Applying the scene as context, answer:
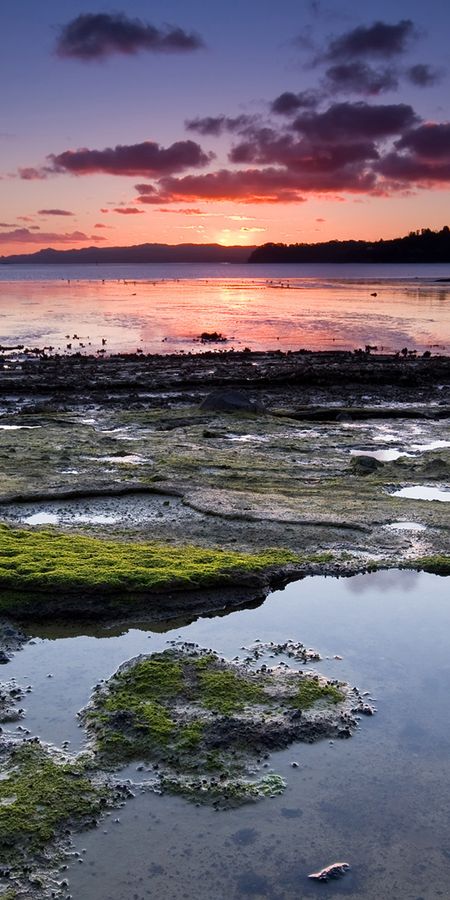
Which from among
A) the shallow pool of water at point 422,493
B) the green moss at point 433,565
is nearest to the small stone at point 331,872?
the green moss at point 433,565

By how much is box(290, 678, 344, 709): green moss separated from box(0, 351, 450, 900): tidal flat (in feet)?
0.14

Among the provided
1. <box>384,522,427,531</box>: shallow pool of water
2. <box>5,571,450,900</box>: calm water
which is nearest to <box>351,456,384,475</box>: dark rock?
<box>384,522,427,531</box>: shallow pool of water

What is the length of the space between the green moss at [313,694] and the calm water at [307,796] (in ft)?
1.15

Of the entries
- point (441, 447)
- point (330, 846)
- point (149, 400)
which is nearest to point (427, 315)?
point (149, 400)

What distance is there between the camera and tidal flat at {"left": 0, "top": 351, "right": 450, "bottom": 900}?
19.0 ft

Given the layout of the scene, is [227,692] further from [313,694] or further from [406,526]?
[406,526]

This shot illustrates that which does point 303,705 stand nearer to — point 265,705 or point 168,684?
point 265,705

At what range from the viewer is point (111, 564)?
10.3 m

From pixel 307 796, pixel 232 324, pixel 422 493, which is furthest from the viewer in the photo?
pixel 232 324

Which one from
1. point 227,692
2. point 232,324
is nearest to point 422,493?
point 227,692

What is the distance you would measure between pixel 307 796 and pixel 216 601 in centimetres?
369

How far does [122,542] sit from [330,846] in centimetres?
622

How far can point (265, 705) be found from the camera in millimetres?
7414

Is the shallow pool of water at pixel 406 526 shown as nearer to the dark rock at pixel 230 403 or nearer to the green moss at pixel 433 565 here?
the green moss at pixel 433 565
